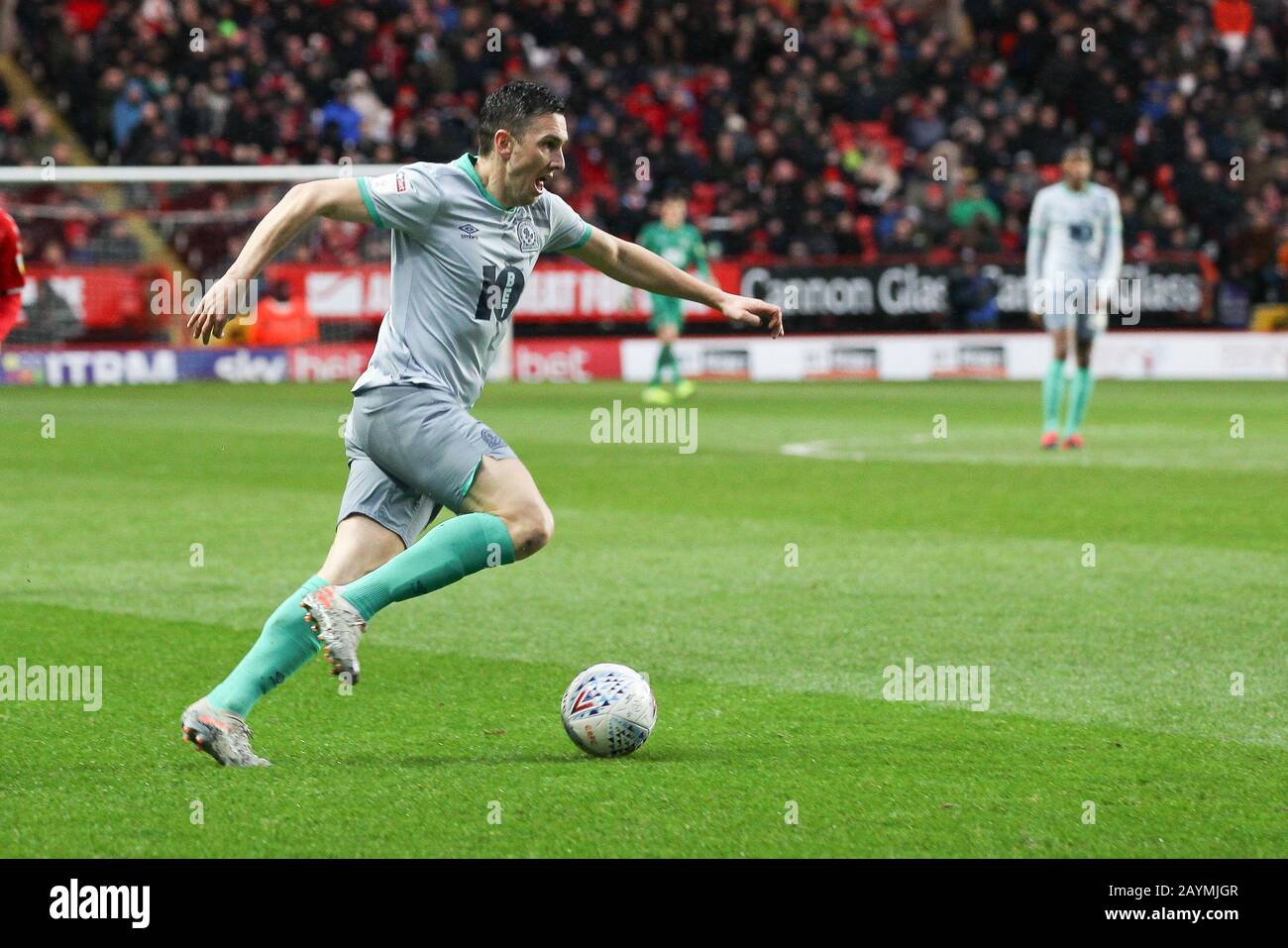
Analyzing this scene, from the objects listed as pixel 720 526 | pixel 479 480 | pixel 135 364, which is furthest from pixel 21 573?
pixel 135 364

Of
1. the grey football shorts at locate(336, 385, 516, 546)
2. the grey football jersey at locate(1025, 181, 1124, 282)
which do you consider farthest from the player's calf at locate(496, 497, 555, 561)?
the grey football jersey at locate(1025, 181, 1124, 282)

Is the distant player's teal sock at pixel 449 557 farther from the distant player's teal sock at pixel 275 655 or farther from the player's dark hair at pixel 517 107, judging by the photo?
the player's dark hair at pixel 517 107

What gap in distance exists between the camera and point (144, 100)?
2719 centimetres

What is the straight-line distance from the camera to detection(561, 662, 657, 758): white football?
18.5 ft

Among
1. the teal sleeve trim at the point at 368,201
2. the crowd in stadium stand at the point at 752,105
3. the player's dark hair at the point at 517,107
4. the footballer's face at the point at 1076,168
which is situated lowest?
the teal sleeve trim at the point at 368,201

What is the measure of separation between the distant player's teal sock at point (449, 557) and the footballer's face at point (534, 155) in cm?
97

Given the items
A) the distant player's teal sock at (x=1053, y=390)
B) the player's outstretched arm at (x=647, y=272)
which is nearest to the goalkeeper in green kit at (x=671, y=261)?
the distant player's teal sock at (x=1053, y=390)

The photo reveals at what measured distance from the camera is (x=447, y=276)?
18.7 ft

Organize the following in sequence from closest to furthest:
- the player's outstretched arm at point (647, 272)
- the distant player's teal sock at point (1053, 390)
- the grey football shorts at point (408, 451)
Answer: the grey football shorts at point (408, 451), the player's outstretched arm at point (647, 272), the distant player's teal sock at point (1053, 390)

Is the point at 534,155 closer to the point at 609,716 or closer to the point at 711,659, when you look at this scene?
the point at 609,716

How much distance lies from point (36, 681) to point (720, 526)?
5.47 metres

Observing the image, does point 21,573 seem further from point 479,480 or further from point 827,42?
point 827,42

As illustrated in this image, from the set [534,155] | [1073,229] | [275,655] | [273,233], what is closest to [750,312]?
[534,155]

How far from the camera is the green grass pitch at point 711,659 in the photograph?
4848 mm
